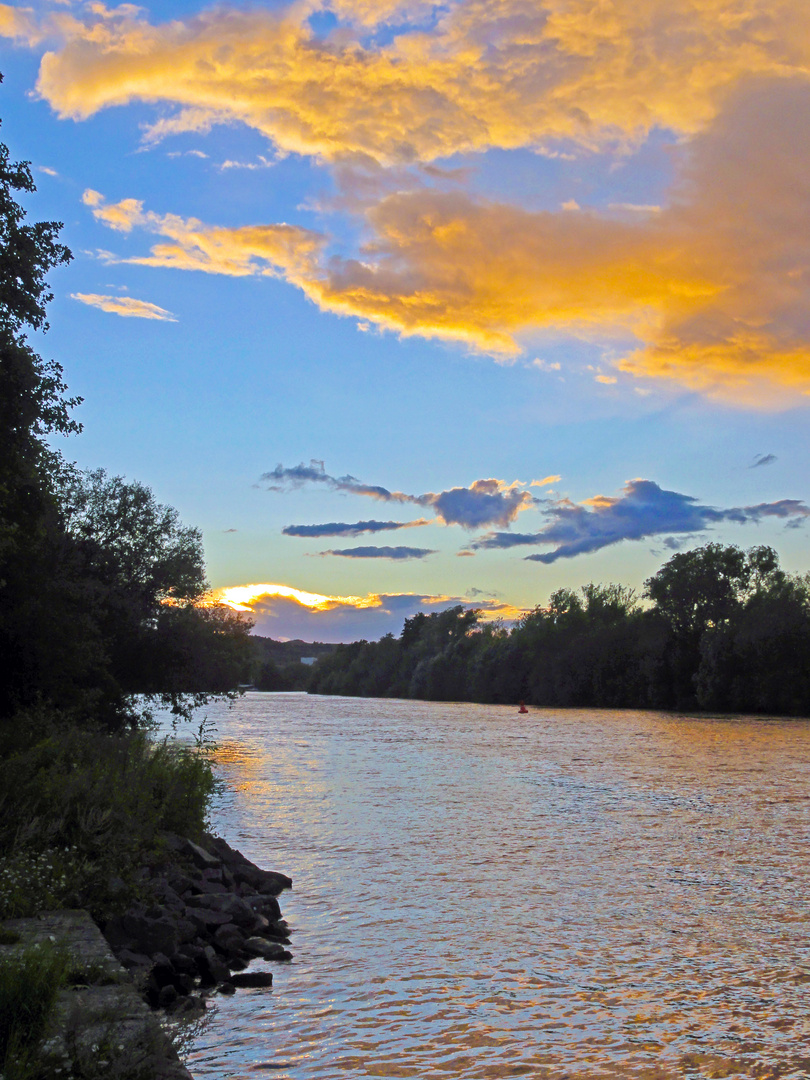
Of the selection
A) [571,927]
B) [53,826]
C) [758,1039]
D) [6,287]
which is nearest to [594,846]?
[571,927]

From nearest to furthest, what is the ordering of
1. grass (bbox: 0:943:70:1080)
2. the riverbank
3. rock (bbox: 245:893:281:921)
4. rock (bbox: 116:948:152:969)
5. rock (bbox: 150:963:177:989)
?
1. grass (bbox: 0:943:70:1080)
2. the riverbank
3. rock (bbox: 116:948:152:969)
4. rock (bbox: 150:963:177:989)
5. rock (bbox: 245:893:281:921)

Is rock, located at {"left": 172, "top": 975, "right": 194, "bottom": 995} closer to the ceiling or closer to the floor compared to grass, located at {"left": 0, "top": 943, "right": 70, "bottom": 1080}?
closer to the floor

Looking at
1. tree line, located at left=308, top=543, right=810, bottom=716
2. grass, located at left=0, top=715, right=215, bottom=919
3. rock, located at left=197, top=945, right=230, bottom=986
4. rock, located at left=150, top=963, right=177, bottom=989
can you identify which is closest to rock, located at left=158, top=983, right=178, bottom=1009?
rock, located at left=150, top=963, right=177, bottom=989

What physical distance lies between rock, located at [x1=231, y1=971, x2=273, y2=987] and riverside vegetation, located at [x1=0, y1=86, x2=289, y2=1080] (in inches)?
7.5

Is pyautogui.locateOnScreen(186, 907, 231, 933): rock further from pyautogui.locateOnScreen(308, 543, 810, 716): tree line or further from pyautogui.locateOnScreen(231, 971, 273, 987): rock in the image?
pyautogui.locateOnScreen(308, 543, 810, 716): tree line

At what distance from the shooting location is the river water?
33.5ft

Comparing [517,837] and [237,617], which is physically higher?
[237,617]

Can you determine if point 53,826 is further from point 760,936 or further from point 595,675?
point 595,675

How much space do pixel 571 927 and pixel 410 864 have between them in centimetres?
598

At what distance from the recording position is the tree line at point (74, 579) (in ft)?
75.6

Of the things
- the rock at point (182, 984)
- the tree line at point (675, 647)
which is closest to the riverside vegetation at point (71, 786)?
the rock at point (182, 984)

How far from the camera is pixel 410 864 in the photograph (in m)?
20.8

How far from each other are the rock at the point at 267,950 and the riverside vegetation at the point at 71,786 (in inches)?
0.8

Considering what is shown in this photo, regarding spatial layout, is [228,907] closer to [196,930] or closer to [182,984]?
[196,930]
